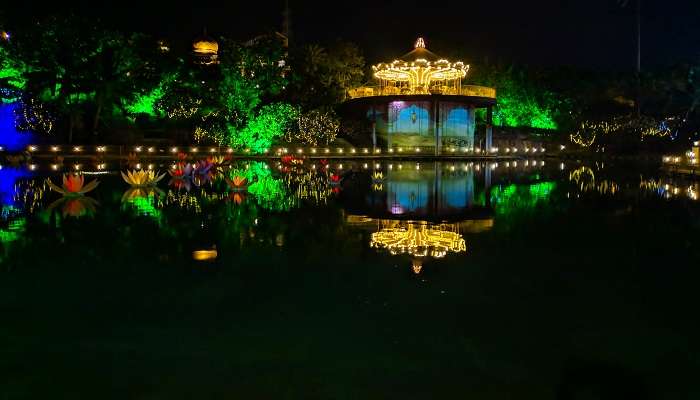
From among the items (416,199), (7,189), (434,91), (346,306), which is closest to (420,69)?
(434,91)

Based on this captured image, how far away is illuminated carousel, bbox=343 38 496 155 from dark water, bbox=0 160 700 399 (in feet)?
107

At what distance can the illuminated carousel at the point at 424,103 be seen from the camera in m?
44.5

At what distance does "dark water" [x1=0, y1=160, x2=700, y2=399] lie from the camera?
432cm

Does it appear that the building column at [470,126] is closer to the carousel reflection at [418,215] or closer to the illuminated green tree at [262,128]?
the illuminated green tree at [262,128]

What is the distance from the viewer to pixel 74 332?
208 inches

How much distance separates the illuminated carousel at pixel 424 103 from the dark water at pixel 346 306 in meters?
32.7

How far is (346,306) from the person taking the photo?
603 centimetres

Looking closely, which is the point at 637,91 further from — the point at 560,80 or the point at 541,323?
the point at 541,323

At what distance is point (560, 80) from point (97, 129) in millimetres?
42482

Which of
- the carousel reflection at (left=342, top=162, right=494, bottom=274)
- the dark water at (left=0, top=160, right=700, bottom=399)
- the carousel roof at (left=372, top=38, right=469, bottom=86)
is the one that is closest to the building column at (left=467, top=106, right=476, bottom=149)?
the carousel roof at (left=372, top=38, right=469, bottom=86)

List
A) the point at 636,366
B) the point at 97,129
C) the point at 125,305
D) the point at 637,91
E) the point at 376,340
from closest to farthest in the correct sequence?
1. the point at 636,366
2. the point at 376,340
3. the point at 125,305
4. the point at 97,129
5. the point at 637,91

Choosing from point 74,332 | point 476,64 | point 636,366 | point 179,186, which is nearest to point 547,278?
point 636,366

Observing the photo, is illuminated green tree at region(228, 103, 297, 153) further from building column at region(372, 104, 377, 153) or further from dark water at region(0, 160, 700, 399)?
dark water at region(0, 160, 700, 399)

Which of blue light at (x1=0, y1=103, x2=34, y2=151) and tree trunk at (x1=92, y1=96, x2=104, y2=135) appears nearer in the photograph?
tree trunk at (x1=92, y1=96, x2=104, y2=135)
